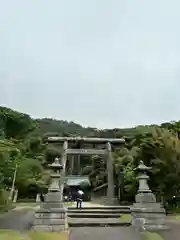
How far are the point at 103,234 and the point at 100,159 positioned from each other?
73.0ft

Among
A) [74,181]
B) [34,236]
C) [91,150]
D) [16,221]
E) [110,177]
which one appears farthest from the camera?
[74,181]

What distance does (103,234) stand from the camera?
10406mm

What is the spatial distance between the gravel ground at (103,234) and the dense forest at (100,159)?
13.9ft

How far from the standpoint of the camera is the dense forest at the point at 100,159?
52.5ft

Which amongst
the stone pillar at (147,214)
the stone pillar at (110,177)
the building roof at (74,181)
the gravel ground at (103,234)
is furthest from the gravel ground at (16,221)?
the building roof at (74,181)

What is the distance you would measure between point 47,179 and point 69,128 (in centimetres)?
3534

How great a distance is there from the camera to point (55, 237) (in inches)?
383

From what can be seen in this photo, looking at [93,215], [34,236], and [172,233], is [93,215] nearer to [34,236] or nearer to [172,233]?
[172,233]

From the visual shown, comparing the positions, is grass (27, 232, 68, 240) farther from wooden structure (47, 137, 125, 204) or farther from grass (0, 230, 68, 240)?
wooden structure (47, 137, 125, 204)

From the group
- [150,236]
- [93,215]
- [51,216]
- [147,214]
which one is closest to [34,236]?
[51,216]

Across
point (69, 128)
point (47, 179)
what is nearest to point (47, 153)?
point (47, 179)

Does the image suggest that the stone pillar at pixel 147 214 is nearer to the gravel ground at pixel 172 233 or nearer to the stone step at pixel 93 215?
the gravel ground at pixel 172 233

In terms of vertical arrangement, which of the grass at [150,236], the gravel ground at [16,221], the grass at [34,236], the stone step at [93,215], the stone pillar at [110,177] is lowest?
the grass at [34,236]

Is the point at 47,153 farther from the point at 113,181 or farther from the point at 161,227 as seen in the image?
the point at 161,227
